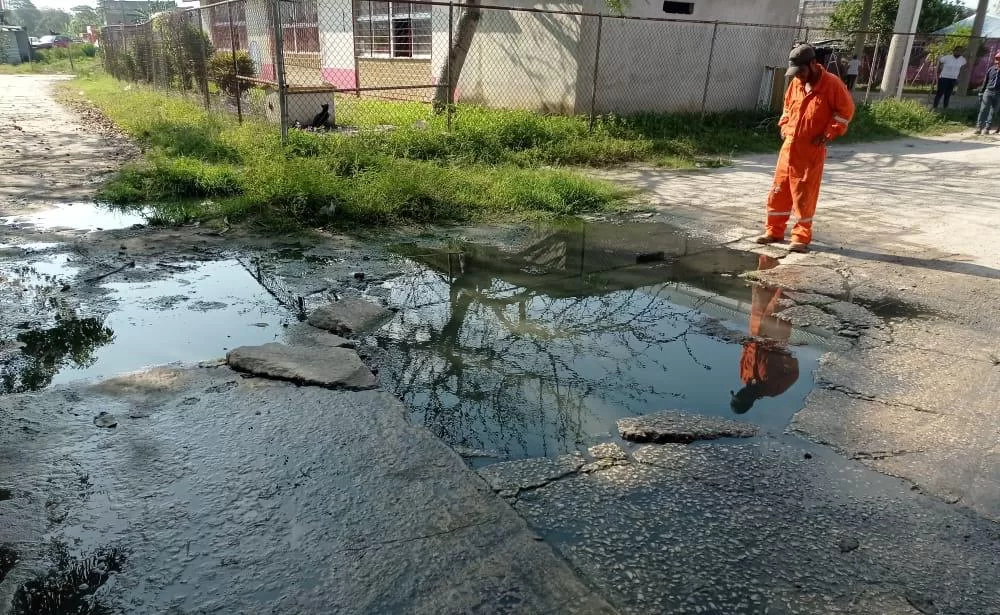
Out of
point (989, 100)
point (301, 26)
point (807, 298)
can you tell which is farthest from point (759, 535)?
point (301, 26)

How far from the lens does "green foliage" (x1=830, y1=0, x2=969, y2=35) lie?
24.6 m

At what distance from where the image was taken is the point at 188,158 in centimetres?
871

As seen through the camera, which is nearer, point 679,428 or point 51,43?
point 679,428

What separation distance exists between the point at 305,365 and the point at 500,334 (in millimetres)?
1240

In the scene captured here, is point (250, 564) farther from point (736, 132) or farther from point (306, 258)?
point (736, 132)

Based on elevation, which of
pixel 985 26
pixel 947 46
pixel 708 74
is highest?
pixel 985 26

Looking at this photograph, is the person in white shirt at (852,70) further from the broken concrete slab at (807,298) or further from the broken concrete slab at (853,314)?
the broken concrete slab at (853,314)

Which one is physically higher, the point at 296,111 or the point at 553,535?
the point at 296,111

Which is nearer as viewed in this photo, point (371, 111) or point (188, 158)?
point (188, 158)

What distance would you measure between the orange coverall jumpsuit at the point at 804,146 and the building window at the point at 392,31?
1100 centimetres

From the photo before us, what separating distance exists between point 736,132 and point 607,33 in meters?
3.17

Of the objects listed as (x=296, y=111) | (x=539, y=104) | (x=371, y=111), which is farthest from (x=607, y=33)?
(x=296, y=111)

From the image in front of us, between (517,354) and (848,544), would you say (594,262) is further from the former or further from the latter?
(848,544)

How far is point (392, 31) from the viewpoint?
16.0 metres
